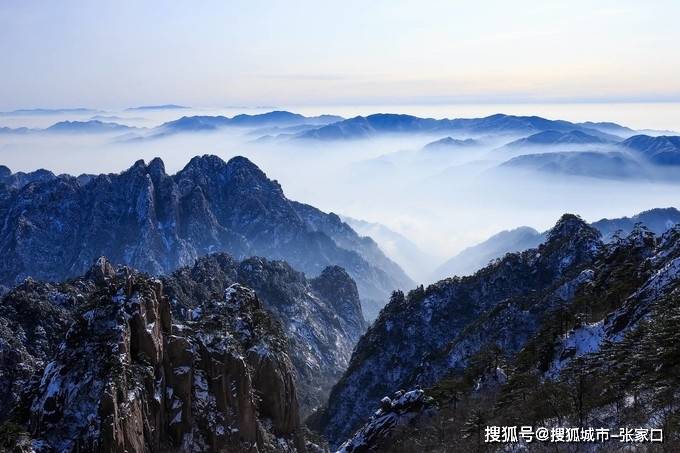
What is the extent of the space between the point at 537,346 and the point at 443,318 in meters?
62.2

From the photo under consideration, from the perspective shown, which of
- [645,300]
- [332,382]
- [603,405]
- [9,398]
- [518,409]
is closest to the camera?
[603,405]

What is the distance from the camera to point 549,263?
445ft

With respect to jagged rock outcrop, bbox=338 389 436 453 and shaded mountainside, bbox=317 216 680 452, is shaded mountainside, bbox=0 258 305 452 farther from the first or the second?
shaded mountainside, bbox=317 216 680 452

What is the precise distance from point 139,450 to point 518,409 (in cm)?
4158

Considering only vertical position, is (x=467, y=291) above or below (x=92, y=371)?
below

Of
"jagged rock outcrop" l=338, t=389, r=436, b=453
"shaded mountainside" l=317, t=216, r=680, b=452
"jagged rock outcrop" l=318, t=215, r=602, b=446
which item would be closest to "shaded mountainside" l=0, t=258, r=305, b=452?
"jagged rock outcrop" l=338, t=389, r=436, b=453

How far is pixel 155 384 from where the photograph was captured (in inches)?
2675

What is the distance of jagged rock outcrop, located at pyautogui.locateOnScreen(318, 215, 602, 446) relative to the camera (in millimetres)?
117812

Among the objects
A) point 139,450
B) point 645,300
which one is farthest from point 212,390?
point 645,300

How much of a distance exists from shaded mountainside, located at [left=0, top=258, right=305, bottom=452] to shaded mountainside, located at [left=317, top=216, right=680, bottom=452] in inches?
684

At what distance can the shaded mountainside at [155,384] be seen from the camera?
2424 inches

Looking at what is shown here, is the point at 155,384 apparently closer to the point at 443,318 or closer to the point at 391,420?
the point at 391,420

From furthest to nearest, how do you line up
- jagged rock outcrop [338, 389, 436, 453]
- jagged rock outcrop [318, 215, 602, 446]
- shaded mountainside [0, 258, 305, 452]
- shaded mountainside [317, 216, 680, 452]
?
jagged rock outcrop [318, 215, 602, 446]
jagged rock outcrop [338, 389, 436, 453]
shaded mountainside [0, 258, 305, 452]
shaded mountainside [317, 216, 680, 452]

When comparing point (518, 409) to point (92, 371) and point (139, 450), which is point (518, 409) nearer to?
point (139, 450)
